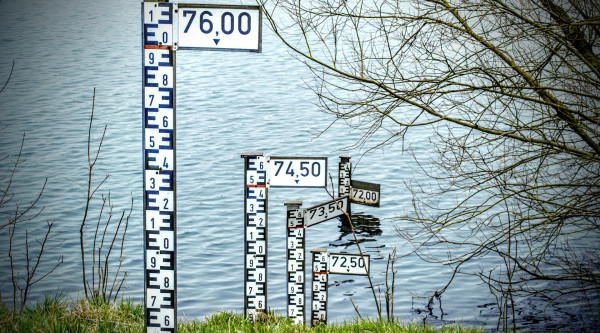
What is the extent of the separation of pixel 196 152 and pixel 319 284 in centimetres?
2010

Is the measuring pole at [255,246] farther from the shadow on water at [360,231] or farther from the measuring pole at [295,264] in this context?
the shadow on water at [360,231]

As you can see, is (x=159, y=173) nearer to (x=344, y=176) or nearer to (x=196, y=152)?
(x=344, y=176)

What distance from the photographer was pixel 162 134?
7.79 m

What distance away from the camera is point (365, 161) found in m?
33.3

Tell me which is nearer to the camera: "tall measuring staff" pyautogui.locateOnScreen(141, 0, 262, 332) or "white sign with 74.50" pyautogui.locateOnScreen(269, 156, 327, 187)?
"tall measuring staff" pyautogui.locateOnScreen(141, 0, 262, 332)

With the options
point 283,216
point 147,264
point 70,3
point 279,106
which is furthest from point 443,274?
point 70,3

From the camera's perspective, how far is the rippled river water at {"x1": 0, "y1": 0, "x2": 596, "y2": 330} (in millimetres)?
21516

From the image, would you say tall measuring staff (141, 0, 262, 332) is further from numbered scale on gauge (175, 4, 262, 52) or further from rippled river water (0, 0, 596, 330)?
rippled river water (0, 0, 596, 330)

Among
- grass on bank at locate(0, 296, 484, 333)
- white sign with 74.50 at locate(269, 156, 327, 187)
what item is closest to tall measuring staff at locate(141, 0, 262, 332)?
grass on bank at locate(0, 296, 484, 333)

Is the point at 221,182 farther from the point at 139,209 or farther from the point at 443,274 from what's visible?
the point at 443,274

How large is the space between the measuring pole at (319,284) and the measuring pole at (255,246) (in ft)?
2.90

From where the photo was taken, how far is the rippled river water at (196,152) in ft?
70.6

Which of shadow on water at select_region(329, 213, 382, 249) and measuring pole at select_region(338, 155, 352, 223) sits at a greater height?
measuring pole at select_region(338, 155, 352, 223)

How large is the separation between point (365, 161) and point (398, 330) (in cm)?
2375
